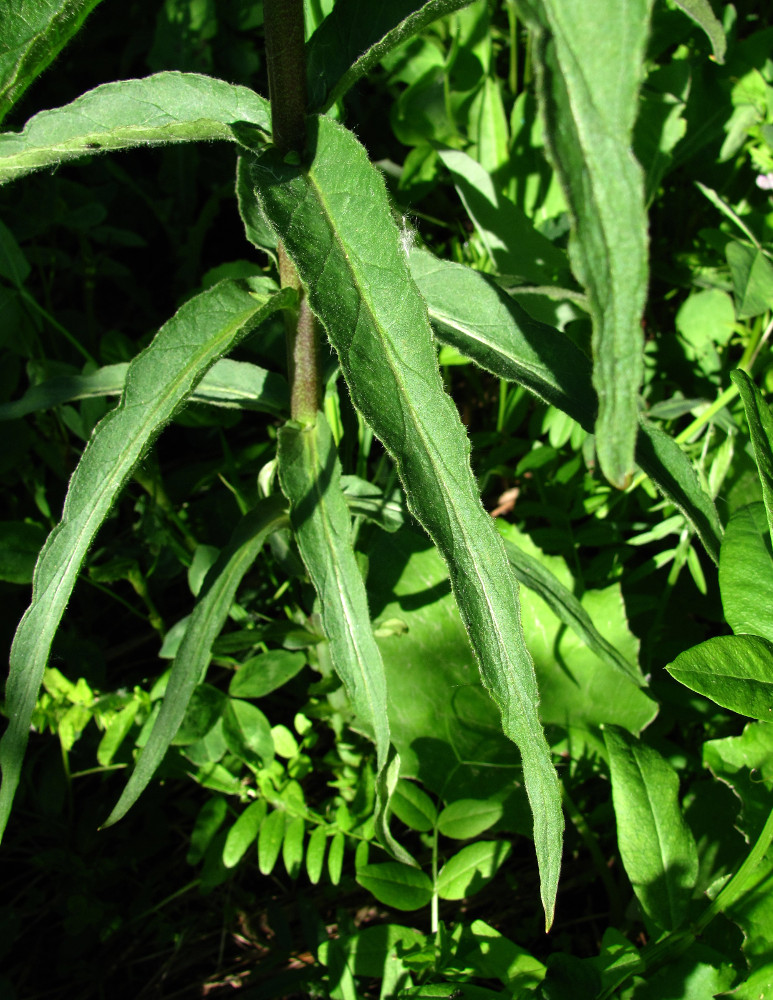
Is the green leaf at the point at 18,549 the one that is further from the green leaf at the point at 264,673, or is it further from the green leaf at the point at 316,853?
the green leaf at the point at 316,853

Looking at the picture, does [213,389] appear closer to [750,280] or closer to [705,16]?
[705,16]

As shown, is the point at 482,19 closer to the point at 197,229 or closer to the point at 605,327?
the point at 197,229

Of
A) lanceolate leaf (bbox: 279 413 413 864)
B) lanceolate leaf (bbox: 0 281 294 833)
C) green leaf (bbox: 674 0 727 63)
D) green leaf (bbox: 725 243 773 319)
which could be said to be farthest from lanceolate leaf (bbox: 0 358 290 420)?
green leaf (bbox: 725 243 773 319)

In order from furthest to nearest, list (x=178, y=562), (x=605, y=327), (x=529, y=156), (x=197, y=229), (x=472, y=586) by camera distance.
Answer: (x=197, y=229)
(x=529, y=156)
(x=178, y=562)
(x=472, y=586)
(x=605, y=327)

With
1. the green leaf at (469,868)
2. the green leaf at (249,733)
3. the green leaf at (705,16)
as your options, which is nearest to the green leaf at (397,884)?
the green leaf at (469,868)

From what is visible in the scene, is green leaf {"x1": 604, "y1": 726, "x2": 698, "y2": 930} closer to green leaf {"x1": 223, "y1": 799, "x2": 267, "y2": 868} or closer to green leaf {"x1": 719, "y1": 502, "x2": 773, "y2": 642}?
green leaf {"x1": 719, "y1": 502, "x2": 773, "y2": 642}

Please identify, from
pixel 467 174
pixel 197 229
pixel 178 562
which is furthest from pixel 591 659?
pixel 197 229
